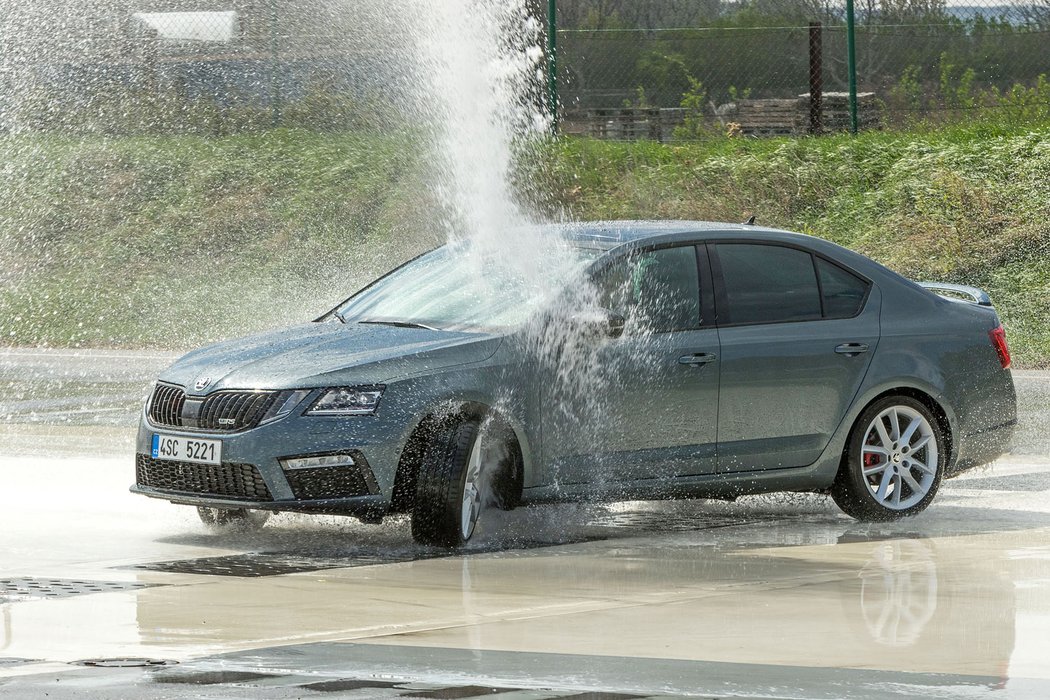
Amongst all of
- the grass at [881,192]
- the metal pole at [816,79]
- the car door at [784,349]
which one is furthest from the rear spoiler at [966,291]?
the metal pole at [816,79]

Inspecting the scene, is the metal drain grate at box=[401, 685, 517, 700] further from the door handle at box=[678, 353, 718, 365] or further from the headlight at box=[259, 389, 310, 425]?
the door handle at box=[678, 353, 718, 365]

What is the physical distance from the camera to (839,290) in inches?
400

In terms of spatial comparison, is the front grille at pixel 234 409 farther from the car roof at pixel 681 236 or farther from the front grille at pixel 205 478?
the car roof at pixel 681 236

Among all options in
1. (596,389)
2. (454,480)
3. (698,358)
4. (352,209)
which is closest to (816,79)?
(352,209)

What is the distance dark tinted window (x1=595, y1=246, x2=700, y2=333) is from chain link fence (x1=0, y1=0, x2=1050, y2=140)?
51.2 feet

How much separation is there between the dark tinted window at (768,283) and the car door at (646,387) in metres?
0.17

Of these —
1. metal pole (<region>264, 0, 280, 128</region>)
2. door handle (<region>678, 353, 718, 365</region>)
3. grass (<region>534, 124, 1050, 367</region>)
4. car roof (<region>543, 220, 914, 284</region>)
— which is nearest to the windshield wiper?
car roof (<region>543, 220, 914, 284</region>)

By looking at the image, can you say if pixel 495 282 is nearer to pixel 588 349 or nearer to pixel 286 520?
pixel 588 349

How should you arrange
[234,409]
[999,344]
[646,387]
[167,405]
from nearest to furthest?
1. [234,409]
2. [167,405]
3. [646,387]
4. [999,344]

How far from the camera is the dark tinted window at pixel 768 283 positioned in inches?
387

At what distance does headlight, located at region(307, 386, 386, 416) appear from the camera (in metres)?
8.67

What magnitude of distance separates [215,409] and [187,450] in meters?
0.24

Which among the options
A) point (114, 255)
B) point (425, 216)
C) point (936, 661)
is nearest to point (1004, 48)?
point (425, 216)

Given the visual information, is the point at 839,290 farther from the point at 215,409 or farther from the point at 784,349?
the point at 215,409
